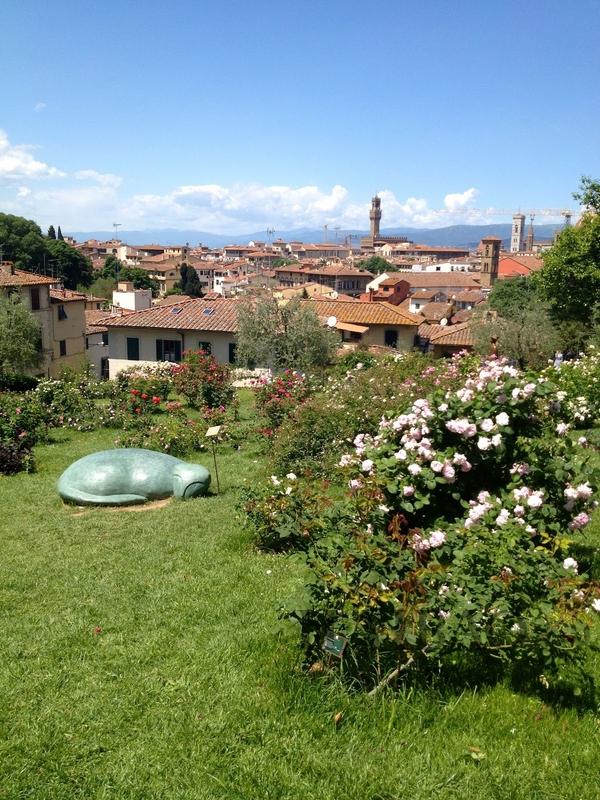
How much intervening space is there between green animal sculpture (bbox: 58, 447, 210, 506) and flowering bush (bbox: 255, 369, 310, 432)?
4.00 m

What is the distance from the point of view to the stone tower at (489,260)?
107m

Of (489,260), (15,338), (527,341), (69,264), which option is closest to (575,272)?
(527,341)

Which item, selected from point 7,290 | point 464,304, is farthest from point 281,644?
point 464,304

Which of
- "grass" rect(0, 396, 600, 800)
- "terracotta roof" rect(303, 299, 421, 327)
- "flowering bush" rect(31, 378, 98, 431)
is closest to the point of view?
"grass" rect(0, 396, 600, 800)

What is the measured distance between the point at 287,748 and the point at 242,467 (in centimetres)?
958

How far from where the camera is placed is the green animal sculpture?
1095cm

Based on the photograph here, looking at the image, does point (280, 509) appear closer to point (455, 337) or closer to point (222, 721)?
point (222, 721)

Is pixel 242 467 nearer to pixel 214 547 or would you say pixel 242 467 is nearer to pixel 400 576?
pixel 214 547

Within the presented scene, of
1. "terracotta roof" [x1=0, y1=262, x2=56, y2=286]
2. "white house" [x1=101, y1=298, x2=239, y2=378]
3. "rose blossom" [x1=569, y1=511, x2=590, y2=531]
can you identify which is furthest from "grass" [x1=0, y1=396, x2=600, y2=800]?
"terracotta roof" [x1=0, y1=262, x2=56, y2=286]

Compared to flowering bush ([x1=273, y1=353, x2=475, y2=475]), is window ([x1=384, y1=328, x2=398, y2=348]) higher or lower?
lower

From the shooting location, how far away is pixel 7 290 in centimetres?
3984

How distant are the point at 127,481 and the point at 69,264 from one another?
86064mm

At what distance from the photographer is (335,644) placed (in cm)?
448

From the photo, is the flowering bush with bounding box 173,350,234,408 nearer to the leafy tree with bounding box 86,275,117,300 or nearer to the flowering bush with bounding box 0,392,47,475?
the flowering bush with bounding box 0,392,47,475
